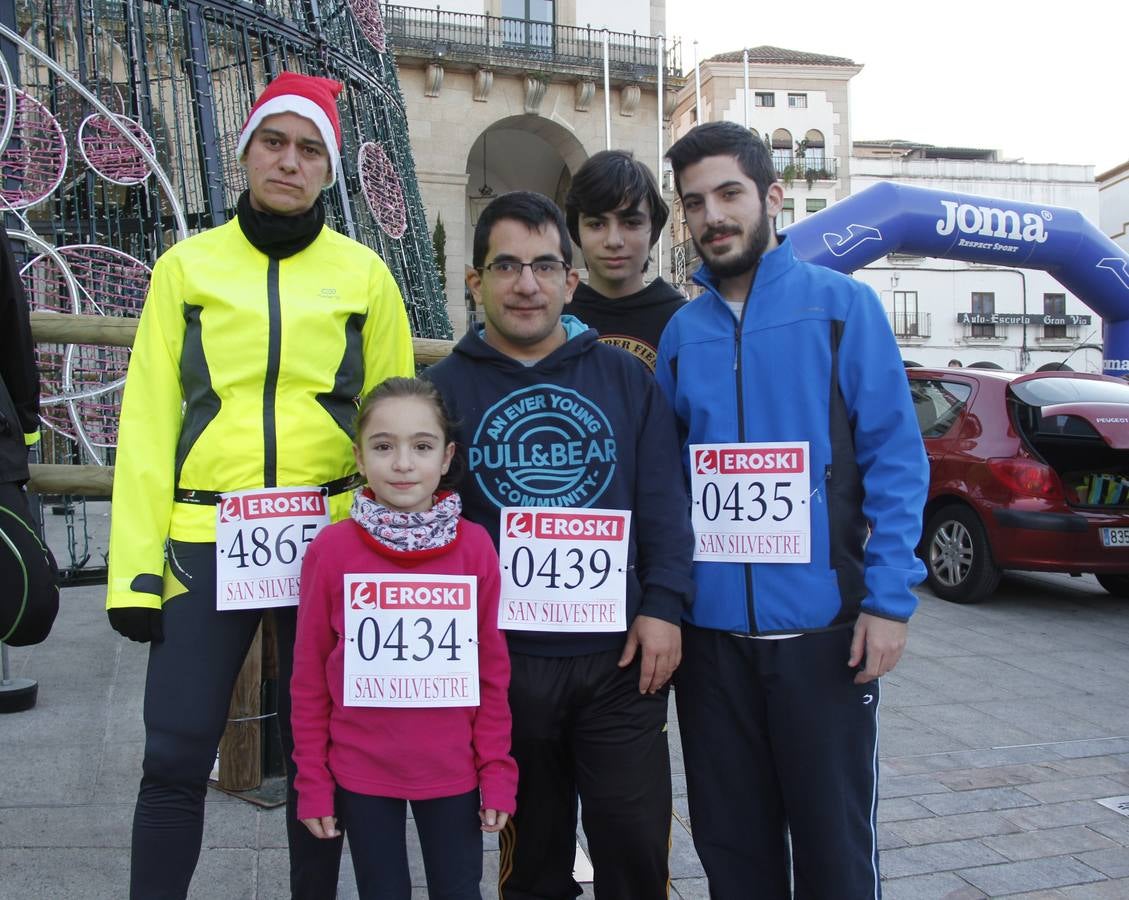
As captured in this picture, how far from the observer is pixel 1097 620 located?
647 centimetres

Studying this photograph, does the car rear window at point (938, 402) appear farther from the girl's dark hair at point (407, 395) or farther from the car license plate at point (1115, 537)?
the girl's dark hair at point (407, 395)

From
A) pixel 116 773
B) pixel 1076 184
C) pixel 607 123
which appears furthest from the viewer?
pixel 1076 184

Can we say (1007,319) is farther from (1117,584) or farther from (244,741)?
(244,741)

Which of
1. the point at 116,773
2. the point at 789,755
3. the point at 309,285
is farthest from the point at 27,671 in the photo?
the point at 789,755

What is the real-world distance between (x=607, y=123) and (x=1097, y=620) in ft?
57.5

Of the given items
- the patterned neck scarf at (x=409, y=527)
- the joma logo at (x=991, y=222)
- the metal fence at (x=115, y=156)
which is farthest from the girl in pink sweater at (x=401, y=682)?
the joma logo at (x=991, y=222)

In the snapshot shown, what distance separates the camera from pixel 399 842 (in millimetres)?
1977

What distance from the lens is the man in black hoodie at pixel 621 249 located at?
104 inches

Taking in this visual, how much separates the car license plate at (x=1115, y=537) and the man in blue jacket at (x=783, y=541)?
501 cm

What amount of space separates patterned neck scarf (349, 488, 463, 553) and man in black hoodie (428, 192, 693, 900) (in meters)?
0.16

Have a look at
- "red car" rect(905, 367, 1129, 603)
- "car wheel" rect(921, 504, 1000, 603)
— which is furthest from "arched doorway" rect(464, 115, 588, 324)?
"car wheel" rect(921, 504, 1000, 603)

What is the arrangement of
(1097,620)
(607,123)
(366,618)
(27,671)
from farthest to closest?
(607,123), (1097,620), (27,671), (366,618)

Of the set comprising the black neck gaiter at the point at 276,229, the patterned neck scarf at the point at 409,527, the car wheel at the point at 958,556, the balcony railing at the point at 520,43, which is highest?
the balcony railing at the point at 520,43

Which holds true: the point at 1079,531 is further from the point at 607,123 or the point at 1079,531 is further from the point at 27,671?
the point at 607,123
